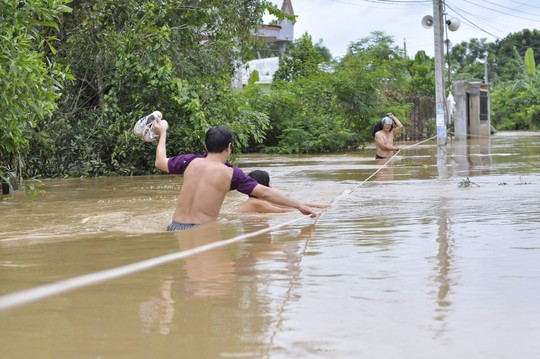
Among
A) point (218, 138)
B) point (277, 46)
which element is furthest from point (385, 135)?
point (277, 46)

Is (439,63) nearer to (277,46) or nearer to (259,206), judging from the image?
(259,206)

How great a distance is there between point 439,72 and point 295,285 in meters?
23.6

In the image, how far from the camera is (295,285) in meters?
4.83

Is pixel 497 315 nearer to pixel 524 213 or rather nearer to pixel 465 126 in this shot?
pixel 524 213

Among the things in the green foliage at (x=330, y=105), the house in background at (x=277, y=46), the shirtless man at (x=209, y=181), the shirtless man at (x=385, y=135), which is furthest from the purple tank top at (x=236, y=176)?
the house in background at (x=277, y=46)

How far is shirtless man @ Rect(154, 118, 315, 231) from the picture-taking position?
7320 mm

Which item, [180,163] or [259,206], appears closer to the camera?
[180,163]

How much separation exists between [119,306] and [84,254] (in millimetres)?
2151

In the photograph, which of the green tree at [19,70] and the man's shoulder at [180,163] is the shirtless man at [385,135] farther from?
the man's shoulder at [180,163]

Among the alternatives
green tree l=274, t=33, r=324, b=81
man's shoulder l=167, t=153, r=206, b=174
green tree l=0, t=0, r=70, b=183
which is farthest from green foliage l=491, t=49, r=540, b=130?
man's shoulder l=167, t=153, r=206, b=174

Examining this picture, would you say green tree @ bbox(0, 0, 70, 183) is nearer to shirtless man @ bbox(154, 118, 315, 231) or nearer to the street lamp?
shirtless man @ bbox(154, 118, 315, 231)

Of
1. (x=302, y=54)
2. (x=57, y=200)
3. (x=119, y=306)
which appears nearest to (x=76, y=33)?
(x=57, y=200)

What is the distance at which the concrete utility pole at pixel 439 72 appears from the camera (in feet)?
89.9

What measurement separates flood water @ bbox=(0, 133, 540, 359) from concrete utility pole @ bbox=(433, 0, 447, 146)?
57.8 ft
